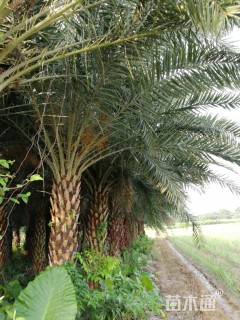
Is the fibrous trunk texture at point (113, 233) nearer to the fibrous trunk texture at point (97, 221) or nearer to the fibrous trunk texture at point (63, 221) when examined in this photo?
the fibrous trunk texture at point (97, 221)

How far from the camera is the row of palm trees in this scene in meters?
3.12

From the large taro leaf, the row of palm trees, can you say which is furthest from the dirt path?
the large taro leaf

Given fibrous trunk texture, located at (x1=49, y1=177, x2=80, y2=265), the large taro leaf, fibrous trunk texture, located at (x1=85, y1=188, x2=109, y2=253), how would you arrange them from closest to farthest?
1. the large taro leaf
2. fibrous trunk texture, located at (x1=49, y1=177, x2=80, y2=265)
3. fibrous trunk texture, located at (x1=85, y1=188, x2=109, y2=253)

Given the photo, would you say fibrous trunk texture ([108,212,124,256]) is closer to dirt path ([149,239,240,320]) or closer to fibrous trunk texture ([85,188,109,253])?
dirt path ([149,239,240,320])

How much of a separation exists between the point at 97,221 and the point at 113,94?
3.40 metres

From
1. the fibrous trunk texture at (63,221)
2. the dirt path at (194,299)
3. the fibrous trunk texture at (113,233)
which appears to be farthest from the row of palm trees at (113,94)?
the fibrous trunk texture at (113,233)

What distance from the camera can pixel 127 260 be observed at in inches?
417

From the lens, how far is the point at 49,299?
2.94 metres

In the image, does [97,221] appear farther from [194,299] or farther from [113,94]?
[113,94]

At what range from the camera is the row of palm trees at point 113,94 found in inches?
123

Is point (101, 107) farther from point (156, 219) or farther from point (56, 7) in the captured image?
point (156, 219)

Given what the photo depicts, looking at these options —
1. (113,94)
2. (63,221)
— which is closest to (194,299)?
(63,221)

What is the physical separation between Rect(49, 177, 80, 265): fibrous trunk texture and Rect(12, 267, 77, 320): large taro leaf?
1.64 metres

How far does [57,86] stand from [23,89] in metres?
0.46
